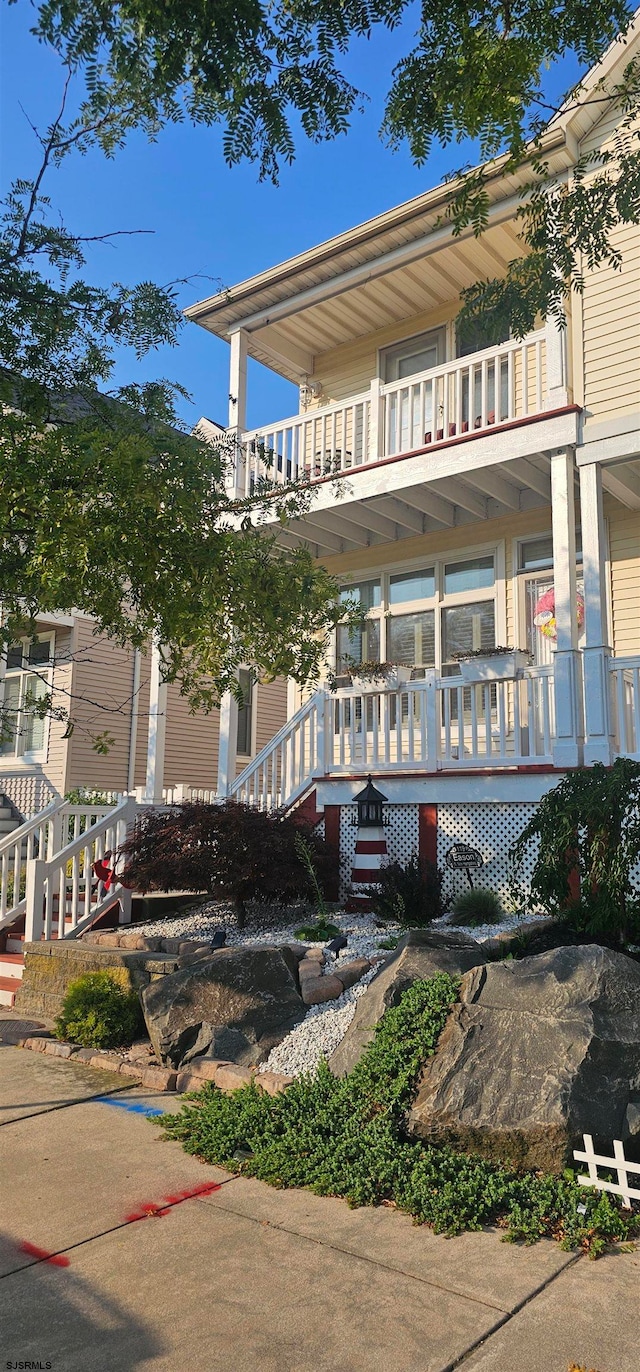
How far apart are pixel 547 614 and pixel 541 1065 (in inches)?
281

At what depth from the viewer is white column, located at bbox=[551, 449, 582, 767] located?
27.2 ft

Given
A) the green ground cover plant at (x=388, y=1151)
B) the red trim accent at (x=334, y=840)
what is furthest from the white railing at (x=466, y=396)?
the green ground cover plant at (x=388, y=1151)

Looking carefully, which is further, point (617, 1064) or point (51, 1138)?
point (51, 1138)

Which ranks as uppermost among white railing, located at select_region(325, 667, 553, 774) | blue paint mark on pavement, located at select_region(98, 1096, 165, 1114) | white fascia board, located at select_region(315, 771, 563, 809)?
white railing, located at select_region(325, 667, 553, 774)

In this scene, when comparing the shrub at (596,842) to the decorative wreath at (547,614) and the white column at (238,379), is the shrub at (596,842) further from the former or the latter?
the white column at (238,379)

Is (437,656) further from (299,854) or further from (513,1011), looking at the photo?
(513,1011)

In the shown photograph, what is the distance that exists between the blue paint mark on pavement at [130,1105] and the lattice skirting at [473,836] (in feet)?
12.0

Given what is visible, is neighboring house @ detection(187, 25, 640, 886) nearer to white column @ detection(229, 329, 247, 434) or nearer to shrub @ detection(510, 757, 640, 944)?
white column @ detection(229, 329, 247, 434)

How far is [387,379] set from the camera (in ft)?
42.5

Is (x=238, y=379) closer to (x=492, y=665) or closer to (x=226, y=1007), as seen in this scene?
(x=492, y=665)

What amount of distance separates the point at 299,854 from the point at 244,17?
6.25m

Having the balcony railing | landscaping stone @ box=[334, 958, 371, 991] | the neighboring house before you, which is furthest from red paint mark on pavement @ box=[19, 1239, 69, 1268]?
the balcony railing

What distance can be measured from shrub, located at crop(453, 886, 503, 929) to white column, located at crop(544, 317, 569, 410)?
5039mm

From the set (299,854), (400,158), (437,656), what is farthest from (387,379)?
(299,854)
